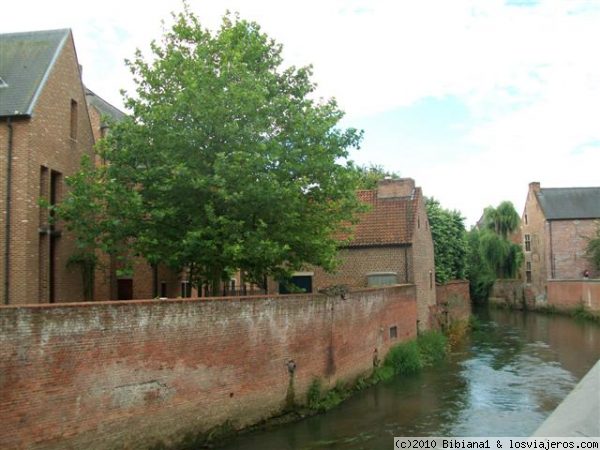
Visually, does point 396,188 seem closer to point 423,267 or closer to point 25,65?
point 423,267

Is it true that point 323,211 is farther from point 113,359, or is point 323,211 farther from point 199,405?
point 113,359

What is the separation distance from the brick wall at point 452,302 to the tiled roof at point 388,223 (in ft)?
19.7

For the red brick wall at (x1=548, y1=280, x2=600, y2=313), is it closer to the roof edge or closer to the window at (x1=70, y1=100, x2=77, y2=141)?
the window at (x1=70, y1=100, x2=77, y2=141)

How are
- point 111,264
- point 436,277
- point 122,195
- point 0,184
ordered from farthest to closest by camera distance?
point 436,277
point 111,264
point 0,184
point 122,195

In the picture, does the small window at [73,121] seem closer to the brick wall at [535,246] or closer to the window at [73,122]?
the window at [73,122]

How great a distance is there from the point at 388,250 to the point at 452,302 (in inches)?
362

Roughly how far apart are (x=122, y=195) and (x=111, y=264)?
8067mm

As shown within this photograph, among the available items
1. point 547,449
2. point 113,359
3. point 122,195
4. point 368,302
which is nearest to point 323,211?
point 368,302

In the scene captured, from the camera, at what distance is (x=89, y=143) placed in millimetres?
20656

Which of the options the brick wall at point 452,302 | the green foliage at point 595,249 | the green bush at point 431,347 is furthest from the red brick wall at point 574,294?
the green bush at point 431,347

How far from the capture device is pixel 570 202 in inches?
2105

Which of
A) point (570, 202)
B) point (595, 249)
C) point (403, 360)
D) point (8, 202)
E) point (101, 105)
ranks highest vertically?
point (101, 105)

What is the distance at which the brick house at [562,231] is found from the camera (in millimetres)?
51625

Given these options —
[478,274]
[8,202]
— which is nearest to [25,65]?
[8,202]
